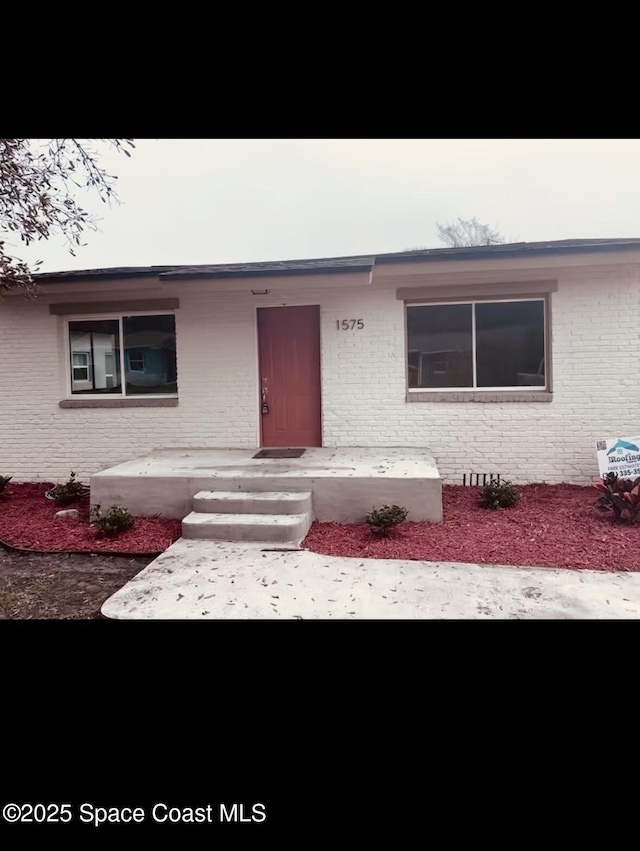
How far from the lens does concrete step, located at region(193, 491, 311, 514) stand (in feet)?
17.1

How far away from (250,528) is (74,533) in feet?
7.02

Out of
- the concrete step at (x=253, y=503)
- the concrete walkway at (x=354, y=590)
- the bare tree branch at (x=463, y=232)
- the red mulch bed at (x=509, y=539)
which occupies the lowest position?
the concrete walkway at (x=354, y=590)

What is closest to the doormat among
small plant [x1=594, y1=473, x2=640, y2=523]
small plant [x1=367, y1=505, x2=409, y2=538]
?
small plant [x1=367, y1=505, x2=409, y2=538]

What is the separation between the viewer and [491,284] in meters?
7.05

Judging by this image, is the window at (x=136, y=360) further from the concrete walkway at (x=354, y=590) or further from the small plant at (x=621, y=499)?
the small plant at (x=621, y=499)

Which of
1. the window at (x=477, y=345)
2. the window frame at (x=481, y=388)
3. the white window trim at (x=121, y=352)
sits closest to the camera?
the window frame at (x=481, y=388)

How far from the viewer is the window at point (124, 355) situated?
7.89 metres

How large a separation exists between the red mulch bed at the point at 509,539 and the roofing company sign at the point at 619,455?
0.54 meters

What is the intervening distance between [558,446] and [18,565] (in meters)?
6.91

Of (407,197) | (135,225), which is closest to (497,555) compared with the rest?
(135,225)

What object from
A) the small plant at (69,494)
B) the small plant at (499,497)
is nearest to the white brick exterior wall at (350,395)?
the small plant at (499,497)

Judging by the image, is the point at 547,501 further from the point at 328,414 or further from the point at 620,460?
the point at 328,414

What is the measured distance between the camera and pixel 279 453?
7090 mm

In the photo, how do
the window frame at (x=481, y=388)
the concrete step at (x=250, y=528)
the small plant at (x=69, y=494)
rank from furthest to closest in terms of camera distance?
the window frame at (x=481, y=388) → the small plant at (x=69, y=494) → the concrete step at (x=250, y=528)
